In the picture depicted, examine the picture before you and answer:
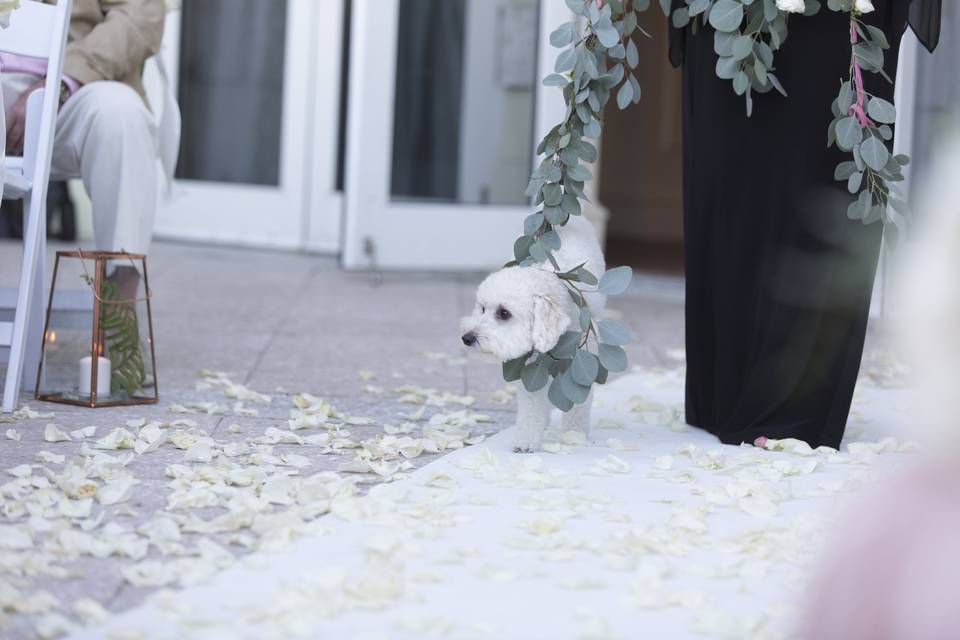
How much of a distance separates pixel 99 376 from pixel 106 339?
10 cm

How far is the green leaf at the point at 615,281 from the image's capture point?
99.7 inches

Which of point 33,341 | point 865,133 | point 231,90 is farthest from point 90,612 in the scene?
point 231,90

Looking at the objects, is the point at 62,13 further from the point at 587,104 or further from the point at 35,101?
the point at 587,104

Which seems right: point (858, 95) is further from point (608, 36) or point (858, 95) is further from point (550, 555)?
point (550, 555)

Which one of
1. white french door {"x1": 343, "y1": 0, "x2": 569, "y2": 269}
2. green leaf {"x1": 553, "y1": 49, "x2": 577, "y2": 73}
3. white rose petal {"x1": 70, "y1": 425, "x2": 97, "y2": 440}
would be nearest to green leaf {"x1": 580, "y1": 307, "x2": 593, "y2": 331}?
green leaf {"x1": 553, "y1": 49, "x2": 577, "y2": 73}

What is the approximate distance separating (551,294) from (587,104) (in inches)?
17.5

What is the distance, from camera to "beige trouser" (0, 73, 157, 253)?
316 cm

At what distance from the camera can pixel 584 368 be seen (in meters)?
2.53

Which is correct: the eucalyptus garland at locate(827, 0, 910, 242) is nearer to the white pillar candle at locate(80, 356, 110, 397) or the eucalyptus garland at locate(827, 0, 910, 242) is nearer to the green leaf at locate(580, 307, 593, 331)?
the green leaf at locate(580, 307, 593, 331)

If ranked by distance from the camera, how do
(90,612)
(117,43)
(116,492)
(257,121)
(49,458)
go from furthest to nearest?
(257,121)
(117,43)
(49,458)
(116,492)
(90,612)

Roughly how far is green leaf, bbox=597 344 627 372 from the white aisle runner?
0.18m

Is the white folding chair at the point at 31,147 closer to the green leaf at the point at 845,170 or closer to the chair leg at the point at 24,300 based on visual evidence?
the chair leg at the point at 24,300

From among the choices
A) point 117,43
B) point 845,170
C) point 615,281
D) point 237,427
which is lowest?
point 237,427

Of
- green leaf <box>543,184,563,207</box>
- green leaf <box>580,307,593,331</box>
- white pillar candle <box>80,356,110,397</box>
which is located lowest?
white pillar candle <box>80,356,110,397</box>
